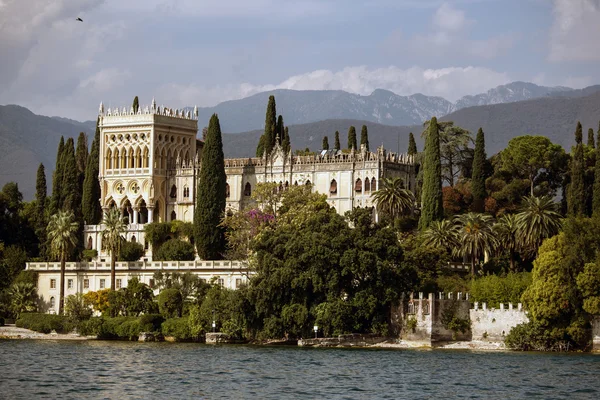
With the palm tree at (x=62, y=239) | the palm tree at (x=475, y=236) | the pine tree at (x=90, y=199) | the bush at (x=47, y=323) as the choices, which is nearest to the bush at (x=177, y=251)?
the palm tree at (x=62, y=239)

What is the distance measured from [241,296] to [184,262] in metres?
16.4

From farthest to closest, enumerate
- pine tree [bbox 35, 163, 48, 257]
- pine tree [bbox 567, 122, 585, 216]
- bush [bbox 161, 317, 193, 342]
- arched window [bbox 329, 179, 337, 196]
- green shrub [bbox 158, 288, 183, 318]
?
1. pine tree [bbox 35, 163, 48, 257]
2. arched window [bbox 329, 179, 337, 196]
3. pine tree [bbox 567, 122, 585, 216]
4. green shrub [bbox 158, 288, 183, 318]
5. bush [bbox 161, 317, 193, 342]

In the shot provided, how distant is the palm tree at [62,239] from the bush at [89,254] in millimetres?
6164

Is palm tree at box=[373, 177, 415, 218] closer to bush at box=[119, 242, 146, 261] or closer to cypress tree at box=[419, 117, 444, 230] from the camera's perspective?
cypress tree at box=[419, 117, 444, 230]

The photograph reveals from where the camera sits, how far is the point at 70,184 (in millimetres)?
107188

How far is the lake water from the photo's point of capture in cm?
5422

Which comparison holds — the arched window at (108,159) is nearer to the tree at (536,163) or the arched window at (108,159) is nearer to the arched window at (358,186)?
the arched window at (358,186)

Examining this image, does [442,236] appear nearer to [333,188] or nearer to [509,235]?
[509,235]

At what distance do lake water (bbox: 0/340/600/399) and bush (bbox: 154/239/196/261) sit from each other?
22722 millimetres

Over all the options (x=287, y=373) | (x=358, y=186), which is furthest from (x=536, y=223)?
(x=287, y=373)

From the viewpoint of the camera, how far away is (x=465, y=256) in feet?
300

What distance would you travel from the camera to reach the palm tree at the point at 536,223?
276 feet

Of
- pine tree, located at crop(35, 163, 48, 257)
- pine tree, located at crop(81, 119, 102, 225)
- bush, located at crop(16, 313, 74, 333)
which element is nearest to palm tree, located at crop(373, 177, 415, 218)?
bush, located at crop(16, 313, 74, 333)

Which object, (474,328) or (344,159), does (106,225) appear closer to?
(344,159)
